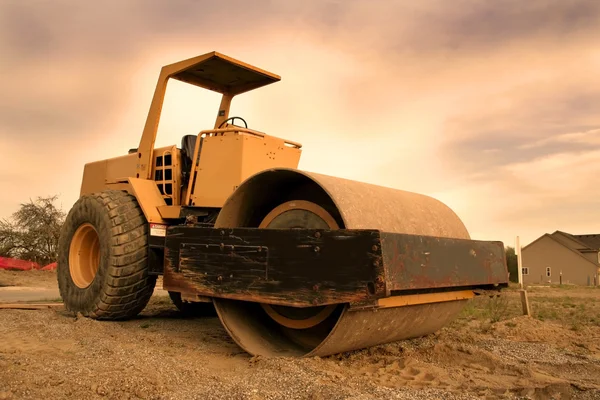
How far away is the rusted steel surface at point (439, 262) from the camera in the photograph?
3900 mm

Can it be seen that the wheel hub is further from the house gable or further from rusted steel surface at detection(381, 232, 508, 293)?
the house gable

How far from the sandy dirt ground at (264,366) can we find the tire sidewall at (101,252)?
267mm

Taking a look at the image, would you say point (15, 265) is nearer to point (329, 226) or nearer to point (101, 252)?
point (101, 252)

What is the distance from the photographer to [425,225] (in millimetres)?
4918

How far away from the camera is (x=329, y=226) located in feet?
15.2

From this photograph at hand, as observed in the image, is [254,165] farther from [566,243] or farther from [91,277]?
[566,243]

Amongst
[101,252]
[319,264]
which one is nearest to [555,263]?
[101,252]

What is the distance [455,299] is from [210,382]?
2335 millimetres

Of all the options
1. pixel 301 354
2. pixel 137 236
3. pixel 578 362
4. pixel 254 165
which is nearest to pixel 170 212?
pixel 137 236

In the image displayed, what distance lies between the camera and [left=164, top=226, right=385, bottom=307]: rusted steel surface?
3883mm

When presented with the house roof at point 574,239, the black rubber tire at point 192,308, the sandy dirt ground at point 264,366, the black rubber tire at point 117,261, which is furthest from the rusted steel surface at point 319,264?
the house roof at point 574,239

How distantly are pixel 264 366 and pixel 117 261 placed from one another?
2.80 metres

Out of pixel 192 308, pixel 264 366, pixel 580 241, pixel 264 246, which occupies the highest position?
pixel 580 241

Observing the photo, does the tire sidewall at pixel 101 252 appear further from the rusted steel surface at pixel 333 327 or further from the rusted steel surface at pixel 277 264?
the rusted steel surface at pixel 333 327
